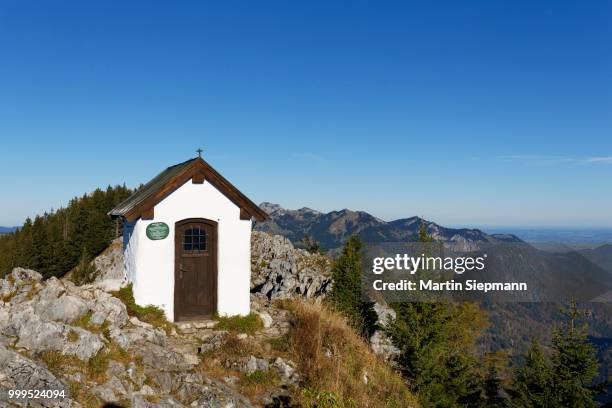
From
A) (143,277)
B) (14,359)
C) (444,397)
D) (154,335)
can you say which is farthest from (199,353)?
(444,397)

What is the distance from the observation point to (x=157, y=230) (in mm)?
12992

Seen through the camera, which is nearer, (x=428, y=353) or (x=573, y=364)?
(x=428, y=353)

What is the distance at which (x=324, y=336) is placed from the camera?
1230 centimetres

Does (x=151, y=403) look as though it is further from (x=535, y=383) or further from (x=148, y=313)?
(x=535, y=383)

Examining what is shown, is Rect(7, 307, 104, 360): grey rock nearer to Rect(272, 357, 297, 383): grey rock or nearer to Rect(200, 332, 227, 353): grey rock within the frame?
Rect(200, 332, 227, 353): grey rock

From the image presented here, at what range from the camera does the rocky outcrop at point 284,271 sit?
80.2ft

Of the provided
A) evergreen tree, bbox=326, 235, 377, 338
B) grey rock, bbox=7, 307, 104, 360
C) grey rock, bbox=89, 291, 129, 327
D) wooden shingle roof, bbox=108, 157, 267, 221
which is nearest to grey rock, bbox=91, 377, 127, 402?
grey rock, bbox=7, 307, 104, 360

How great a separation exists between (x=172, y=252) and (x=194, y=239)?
0.80 metres

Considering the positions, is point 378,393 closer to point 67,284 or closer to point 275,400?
point 275,400

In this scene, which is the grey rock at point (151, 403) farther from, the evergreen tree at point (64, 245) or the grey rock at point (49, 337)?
the evergreen tree at point (64, 245)

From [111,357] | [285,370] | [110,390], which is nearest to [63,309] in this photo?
[111,357]

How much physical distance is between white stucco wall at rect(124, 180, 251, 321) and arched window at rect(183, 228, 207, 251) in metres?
0.45

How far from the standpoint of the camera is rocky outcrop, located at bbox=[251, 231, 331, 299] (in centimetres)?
2445

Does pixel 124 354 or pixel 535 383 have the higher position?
pixel 124 354
